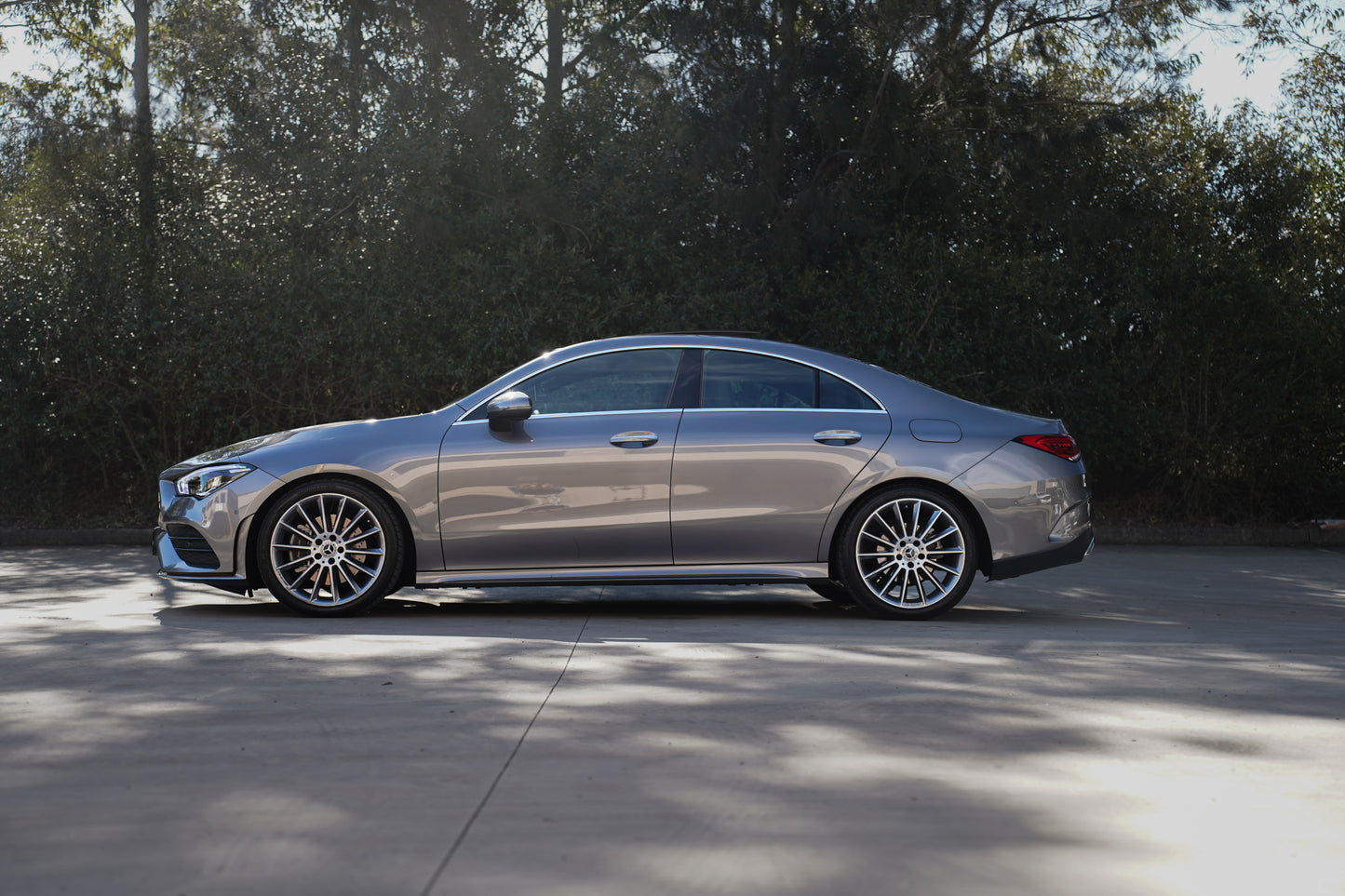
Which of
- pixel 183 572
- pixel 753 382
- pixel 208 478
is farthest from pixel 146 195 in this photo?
pixel 753 382

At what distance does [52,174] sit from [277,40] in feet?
9.48

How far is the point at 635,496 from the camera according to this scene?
24.5 ft

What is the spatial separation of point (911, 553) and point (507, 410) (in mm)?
2269

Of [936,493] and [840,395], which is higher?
[840,395]

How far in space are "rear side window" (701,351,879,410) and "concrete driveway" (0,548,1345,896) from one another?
4.14ft

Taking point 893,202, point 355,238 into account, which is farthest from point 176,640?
point 893,202

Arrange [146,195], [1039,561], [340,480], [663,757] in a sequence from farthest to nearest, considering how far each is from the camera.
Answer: [146,195] → [1039,561] → [340,480] → [663,757]

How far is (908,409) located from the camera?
772cm

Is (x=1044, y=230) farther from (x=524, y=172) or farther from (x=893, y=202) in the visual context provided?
(x=524, y=172)

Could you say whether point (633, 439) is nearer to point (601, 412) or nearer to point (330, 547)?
point (601, 412)

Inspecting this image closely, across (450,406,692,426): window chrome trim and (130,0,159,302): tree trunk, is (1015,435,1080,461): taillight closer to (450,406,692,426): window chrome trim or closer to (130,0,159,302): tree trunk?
(450,406,692,426): window chrome trim

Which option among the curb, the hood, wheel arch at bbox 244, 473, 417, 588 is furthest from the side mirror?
the curb

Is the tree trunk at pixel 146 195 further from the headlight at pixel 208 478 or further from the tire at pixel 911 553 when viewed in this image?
the tire at pixel 911 553

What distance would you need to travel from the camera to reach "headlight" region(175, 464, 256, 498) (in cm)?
756
